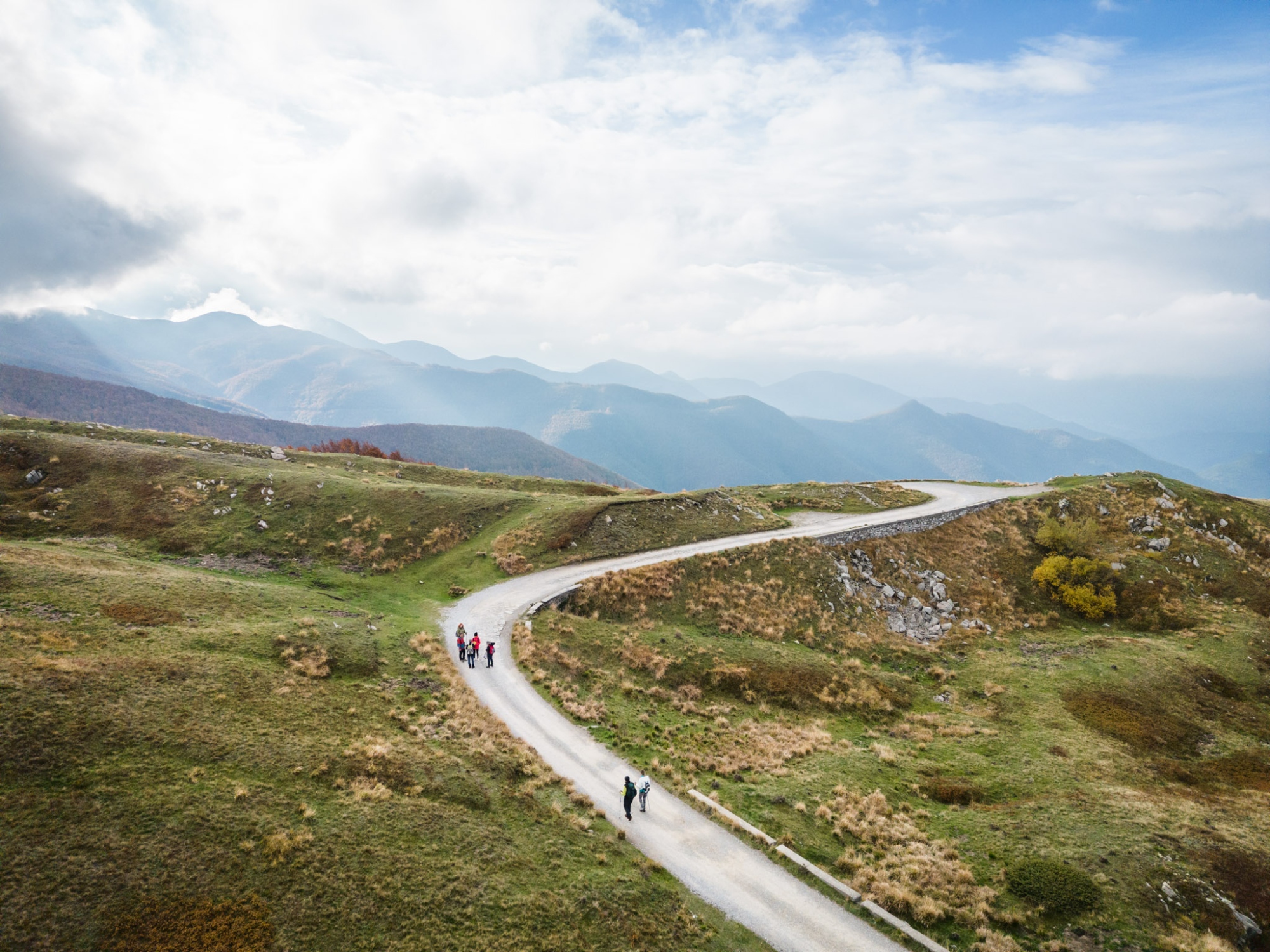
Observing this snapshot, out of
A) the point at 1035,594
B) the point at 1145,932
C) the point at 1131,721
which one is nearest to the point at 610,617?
the point at 1145,932

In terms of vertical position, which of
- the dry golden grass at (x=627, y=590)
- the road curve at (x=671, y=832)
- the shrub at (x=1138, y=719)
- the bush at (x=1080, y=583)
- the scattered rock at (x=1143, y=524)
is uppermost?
the scattered rock at (x=1143, y=524)

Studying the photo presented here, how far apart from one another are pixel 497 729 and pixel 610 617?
1505cm

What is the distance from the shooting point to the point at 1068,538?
186ft

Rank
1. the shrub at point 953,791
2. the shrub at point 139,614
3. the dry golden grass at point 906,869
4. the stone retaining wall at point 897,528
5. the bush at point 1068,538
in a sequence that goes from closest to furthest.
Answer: the dry golden grass at point 906,869
the shrub at point 953,791
the shrub at point 139,614
the stone retaining wall at point 897,528
the bush at point 1068,538

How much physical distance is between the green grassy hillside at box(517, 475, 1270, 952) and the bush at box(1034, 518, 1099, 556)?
0.91ft

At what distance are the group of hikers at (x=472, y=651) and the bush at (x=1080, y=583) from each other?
172 feet

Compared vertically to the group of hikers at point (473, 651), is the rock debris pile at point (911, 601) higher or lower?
higher

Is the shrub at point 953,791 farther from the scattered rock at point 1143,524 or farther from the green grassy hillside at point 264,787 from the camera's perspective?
the scattered rock at point 1143,524

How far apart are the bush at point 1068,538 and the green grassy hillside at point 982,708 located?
0.28 metres

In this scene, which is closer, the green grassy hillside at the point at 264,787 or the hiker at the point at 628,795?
the green grassy hillside at the point at 264,787

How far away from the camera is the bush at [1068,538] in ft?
186

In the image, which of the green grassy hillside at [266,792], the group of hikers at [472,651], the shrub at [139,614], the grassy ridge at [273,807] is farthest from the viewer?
the group of hikers at [472,651]

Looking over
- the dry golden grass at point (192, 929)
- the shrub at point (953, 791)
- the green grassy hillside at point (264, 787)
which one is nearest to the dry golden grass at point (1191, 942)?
the shrub at point (953, 791)

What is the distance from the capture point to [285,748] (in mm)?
20000
